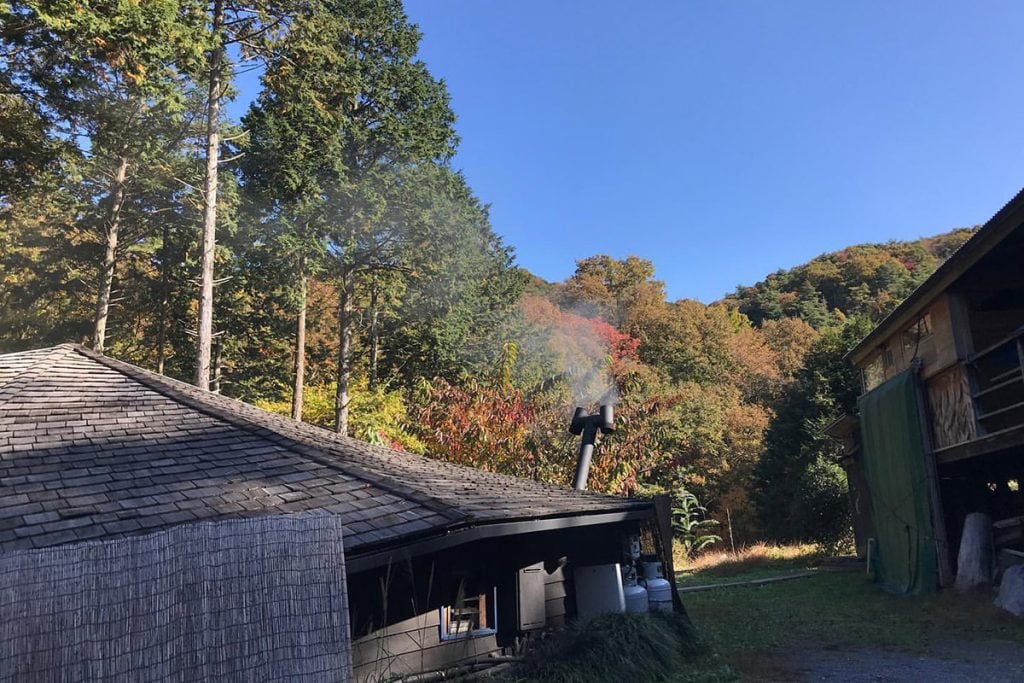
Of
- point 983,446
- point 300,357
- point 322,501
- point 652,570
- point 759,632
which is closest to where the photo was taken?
point 322,501

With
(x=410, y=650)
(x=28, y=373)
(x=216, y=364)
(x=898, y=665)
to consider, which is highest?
(x=216, y=364)

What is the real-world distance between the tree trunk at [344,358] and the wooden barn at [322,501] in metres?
10.7

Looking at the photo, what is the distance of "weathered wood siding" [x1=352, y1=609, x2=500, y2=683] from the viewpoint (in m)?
5.56

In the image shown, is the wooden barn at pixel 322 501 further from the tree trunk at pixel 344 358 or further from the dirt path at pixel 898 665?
the tree trunk at pixel 344 358

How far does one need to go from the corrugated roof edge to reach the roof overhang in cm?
628

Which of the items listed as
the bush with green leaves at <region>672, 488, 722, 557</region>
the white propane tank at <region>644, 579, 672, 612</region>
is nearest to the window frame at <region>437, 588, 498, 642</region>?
the white propane tank at <region>644, 579, 672, 612</region>

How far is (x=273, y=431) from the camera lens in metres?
7.14

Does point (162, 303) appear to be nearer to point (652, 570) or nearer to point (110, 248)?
point (110, 248)

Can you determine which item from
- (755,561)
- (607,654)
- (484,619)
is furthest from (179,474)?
(755,561)

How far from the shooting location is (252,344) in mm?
23844

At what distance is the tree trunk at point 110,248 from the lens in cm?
1659

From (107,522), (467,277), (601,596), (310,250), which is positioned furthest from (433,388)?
(107,522)

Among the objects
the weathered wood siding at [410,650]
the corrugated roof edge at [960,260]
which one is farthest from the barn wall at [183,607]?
the corrugated roof edge at [960,260]

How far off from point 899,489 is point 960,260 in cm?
462
